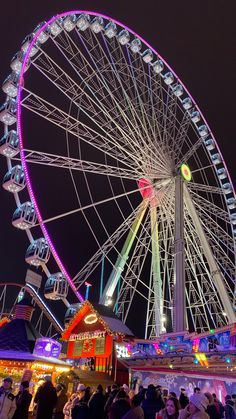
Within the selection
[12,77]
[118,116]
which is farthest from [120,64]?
[12,77]

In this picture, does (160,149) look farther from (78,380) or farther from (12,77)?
(78,380)

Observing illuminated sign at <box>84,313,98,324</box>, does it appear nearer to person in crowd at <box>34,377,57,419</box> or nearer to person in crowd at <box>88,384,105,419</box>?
person in crowd at <box>34,377,57,419</box>

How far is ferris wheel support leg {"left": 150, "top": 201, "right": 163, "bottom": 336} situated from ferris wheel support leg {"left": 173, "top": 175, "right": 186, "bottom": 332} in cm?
185

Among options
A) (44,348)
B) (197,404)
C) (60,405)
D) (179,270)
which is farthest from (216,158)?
(197,404)

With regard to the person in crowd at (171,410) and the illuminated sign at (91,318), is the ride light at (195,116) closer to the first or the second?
the illuminated sign at (91,318)

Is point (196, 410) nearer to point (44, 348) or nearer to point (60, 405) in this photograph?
point (60, 405)

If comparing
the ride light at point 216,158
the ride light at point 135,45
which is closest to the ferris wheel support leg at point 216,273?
the ride light at point 216,158

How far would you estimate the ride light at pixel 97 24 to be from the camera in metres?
19.3

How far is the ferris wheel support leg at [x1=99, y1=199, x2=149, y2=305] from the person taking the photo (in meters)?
18.1

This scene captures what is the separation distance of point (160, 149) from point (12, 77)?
23.8ft

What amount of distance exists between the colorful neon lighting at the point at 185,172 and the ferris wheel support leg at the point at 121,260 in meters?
2.07

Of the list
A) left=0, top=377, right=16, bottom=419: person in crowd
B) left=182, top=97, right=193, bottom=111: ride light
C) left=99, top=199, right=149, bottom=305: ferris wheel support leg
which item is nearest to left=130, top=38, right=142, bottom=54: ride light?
left=182, top=97, right=193, bottom=111: ride light

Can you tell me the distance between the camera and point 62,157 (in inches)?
611

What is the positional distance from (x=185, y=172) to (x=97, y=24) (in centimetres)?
819
